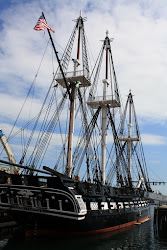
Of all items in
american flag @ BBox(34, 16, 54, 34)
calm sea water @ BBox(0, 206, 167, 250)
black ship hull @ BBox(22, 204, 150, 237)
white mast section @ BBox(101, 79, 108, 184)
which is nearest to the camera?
calm sea water @ BBox(0, 206, 167, 250)

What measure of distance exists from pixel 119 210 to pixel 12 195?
11382mm

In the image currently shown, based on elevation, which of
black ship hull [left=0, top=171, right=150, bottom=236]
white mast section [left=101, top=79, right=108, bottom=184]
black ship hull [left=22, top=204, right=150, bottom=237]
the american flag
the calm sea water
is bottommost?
the calm sea water

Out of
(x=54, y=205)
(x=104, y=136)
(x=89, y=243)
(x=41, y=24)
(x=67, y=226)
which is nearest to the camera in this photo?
(x=54, y=205)

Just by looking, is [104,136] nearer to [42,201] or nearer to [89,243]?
[89,243]

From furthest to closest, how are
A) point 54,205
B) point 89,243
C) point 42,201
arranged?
point 89,243 → point 42,201 → point 54,205

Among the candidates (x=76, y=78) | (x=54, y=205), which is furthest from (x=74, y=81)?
(x=54, y=205)

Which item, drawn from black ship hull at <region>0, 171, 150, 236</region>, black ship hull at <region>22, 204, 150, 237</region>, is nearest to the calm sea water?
black ship hull at <region>22, 204, 150, 237</region>

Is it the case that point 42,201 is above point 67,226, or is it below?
above

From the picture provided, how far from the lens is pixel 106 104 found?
38.6 m

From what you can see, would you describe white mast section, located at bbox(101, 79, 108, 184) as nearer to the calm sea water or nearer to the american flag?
the calm sea water

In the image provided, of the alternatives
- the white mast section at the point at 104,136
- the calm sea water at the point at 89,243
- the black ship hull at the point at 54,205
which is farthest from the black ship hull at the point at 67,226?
the white mast section at the point at 104,136

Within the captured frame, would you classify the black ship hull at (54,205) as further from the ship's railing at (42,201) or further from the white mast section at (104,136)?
the white mast section at (104,136)

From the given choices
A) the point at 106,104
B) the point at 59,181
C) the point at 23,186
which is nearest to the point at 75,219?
the point at 59,181

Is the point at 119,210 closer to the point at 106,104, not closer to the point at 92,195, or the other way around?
the point at 92,195
